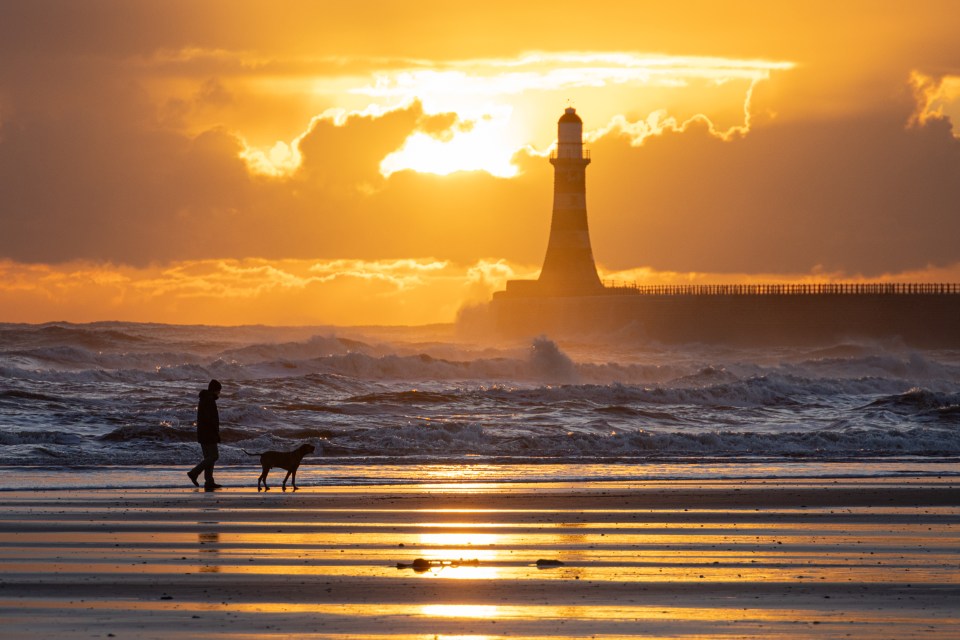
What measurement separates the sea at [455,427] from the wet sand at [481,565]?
283 centimetres

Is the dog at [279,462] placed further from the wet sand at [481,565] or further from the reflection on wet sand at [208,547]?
the reflection on wet sand at [208,547]

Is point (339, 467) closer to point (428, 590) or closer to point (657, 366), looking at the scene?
point (428, 590)

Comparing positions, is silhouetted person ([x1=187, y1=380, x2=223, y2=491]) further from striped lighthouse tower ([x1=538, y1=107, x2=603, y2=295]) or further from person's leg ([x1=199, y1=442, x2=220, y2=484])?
striped lighthouse tower ([x1=538, y1=107, x2=603, y2=295])

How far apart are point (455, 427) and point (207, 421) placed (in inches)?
267

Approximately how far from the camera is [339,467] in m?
16.3

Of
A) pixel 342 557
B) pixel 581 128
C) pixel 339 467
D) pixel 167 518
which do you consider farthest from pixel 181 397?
pixel 581 128

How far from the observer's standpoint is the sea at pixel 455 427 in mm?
15758

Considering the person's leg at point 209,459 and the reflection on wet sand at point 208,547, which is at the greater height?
the person's leg at point 209,459

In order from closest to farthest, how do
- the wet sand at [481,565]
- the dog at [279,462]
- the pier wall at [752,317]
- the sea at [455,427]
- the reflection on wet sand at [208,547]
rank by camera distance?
the wet sand at [481,565] < the reflection on wet sand at [208,547] < the dog at [279,462] < the sea at [455,427] < the pier wall at [752,317]

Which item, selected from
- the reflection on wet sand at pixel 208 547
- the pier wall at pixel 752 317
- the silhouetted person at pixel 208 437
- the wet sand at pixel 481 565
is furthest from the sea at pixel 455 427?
the pier wall at pixel 752 317

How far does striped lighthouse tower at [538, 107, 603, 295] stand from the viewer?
64188 millimetres

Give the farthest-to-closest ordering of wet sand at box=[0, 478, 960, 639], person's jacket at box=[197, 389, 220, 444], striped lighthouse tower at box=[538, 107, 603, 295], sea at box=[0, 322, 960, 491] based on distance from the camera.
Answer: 1. striped lighthouse tower at box=[538, 107, 603, 295]
2. sea at box=[0, 322, 960, 491]
3. person's jacket at box=[197, 389, 220, 444]
4. wet sand at box=[0, 478, 960, 639]

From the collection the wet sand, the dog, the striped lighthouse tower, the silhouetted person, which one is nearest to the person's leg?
the silhouetted person

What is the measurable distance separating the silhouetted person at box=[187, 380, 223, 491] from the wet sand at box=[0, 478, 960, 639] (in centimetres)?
86
